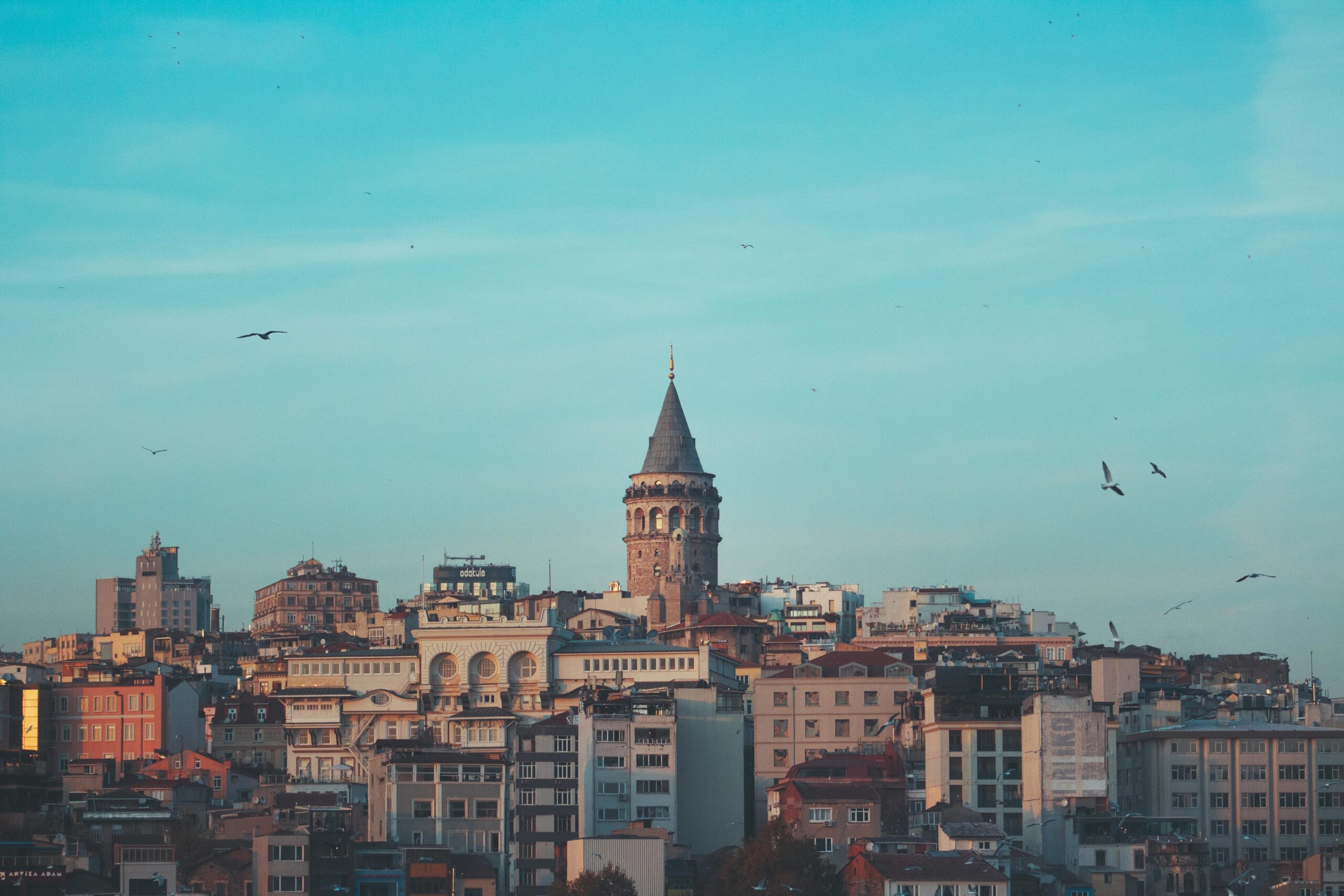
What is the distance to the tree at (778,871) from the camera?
7188cm

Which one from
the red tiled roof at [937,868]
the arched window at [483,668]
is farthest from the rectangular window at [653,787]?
the arched window at [483,668]

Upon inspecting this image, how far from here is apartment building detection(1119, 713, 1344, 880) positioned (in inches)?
3221

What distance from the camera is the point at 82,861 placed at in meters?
76.6

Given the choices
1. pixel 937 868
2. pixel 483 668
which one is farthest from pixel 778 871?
pixel 483 668

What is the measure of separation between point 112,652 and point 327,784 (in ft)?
187

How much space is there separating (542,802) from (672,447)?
260 feet

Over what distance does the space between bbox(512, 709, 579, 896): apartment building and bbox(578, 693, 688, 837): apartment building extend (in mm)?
476

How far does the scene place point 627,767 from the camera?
84438 mm

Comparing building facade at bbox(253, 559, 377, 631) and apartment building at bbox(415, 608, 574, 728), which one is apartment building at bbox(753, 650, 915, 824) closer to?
apartment building at bbox(415, 608, 574, 728)

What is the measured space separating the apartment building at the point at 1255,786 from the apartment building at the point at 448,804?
21.4 m

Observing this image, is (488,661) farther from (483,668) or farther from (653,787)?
(653,787)

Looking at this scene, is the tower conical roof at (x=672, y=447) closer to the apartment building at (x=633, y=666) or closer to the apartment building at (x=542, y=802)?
the apartment building at (x=633, y=666)

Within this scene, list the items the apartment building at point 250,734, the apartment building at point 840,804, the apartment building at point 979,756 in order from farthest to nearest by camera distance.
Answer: the apartment building at point 250,734 < the apartment building at point 979,756 < the apartment building at point 840,804

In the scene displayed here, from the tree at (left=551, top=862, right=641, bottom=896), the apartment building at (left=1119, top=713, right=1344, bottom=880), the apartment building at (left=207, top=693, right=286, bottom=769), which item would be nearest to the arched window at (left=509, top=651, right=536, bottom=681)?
the apartment building at (left=207, top=693, right=286, bottom=769)
